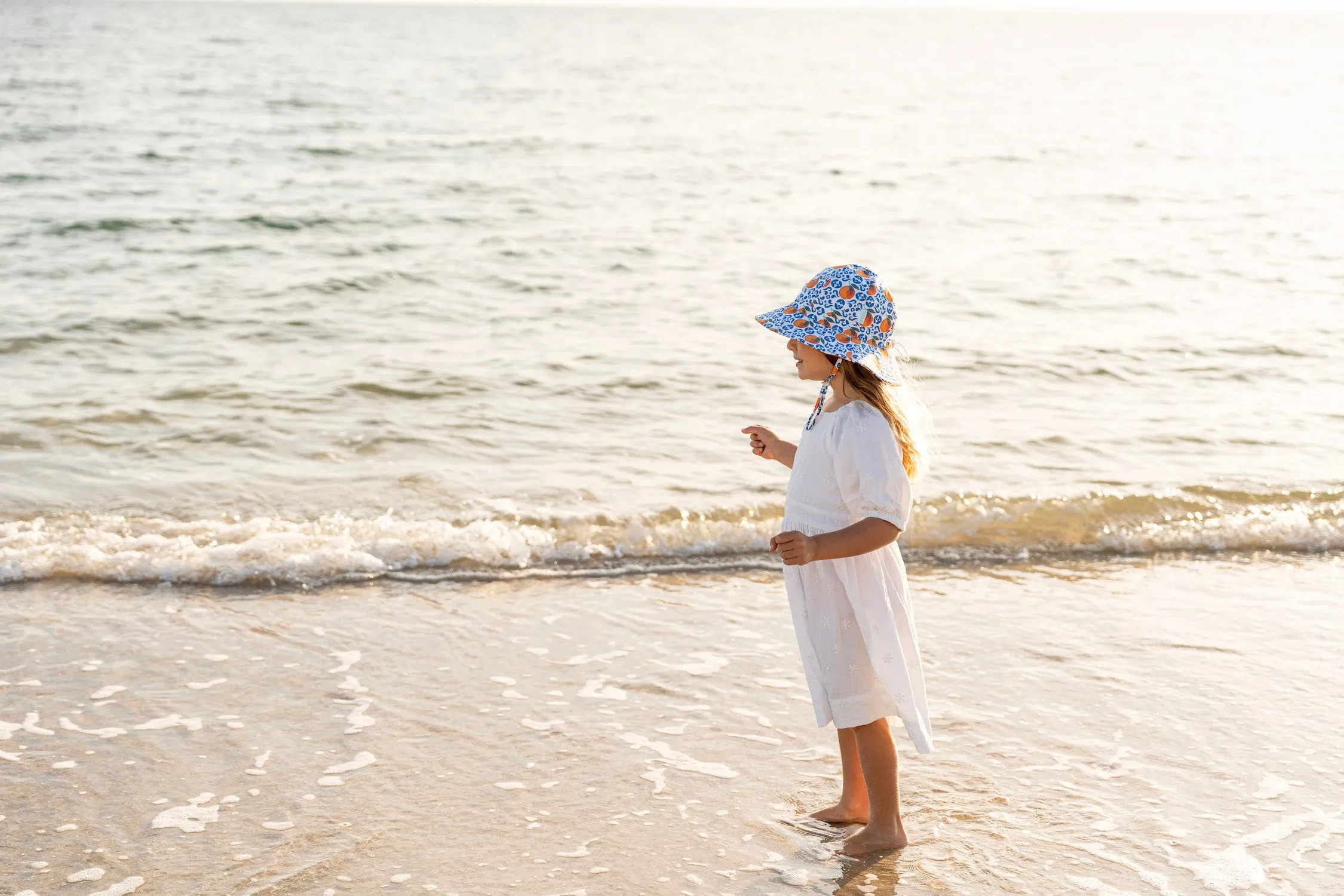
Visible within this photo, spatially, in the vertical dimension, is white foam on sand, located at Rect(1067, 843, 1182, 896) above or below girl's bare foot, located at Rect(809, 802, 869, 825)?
below

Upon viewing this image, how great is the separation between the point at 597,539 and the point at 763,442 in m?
2.87

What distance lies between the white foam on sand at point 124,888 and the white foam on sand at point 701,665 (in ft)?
6.72

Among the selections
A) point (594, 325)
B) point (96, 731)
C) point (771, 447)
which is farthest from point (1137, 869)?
point (594, 325)

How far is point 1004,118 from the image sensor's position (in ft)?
97.2

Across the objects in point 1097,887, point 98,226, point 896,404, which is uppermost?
point 98,226

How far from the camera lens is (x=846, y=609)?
3207 mm

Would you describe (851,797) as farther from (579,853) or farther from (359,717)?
(359,717)

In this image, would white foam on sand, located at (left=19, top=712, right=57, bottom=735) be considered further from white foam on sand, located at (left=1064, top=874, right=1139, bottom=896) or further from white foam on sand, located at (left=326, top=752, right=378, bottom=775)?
white foam on sand, located at (left=1064, top=874, right=1139, bottom=896)

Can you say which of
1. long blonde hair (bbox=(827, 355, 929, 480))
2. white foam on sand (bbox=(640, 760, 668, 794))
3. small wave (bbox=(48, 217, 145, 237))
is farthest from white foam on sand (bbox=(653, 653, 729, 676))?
small wave (bbox=(48, 217, 145, 237))

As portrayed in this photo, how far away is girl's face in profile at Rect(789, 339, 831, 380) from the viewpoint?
3.11 m

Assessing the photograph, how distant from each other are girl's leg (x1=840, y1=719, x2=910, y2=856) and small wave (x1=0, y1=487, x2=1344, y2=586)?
8.44 feet

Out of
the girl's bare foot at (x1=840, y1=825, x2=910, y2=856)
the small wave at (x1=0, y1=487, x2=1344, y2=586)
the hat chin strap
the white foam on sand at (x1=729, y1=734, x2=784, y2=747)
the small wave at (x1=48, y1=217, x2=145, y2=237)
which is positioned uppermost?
the small wave at (x1=48, y1=217, x2=145, y2=237)

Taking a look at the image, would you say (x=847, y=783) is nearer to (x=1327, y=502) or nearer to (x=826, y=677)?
(x=826, y=677)

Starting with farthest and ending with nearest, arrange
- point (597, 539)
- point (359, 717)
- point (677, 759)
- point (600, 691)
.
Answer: point (597, 539) → point (600, 691) → point (359, 717) → point (677, 759)
